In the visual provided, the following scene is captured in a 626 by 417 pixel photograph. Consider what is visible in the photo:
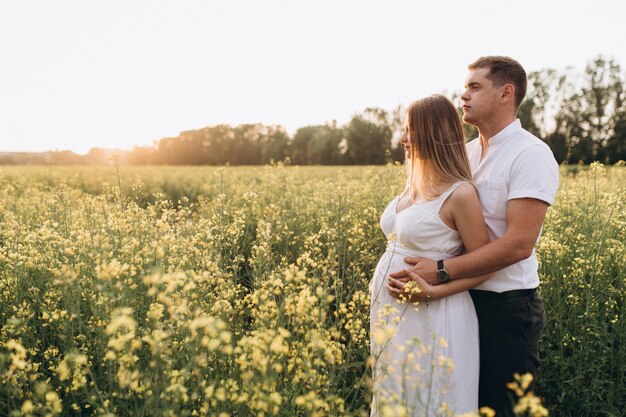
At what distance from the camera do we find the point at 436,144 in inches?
105

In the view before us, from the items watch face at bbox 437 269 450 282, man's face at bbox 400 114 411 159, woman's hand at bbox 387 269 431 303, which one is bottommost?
woman's hand at bbox 387 269 431 303

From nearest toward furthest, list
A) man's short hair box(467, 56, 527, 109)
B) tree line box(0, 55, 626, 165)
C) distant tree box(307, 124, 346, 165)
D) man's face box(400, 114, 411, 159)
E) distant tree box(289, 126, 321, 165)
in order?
man's short hair box(467, 56, 527, 109), man's face box(400, 114, 411, 159), tree line box(0, 55, 626, 165), distant tree box(307, 124, 346, 165), distant tree box(289, 126, 321, 165)

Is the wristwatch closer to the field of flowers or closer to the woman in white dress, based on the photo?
the woman in white dress

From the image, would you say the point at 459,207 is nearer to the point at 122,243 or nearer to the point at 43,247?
the point at 122,243

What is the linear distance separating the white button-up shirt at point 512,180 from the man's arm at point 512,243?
0.21 feet

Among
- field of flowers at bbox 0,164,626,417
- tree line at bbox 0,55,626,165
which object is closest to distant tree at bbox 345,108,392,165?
tree line at bbox 0,55,626,165

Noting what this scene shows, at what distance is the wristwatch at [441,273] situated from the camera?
8.43ft

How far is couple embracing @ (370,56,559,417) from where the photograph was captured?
251cm

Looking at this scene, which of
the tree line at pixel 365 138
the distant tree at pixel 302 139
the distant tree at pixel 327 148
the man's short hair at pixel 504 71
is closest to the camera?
the man's short hair at pixel 504 71

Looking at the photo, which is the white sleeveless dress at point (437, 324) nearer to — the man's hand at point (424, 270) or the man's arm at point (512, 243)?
the man's hand at point (424, 270)

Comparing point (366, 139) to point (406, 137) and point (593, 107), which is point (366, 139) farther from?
point (406, 137)

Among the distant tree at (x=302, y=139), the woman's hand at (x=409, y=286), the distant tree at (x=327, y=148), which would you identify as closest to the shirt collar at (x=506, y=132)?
the woman's hand at (x=409, y=286)

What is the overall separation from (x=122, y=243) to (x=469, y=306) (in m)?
2.49

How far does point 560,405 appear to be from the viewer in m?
3.58
